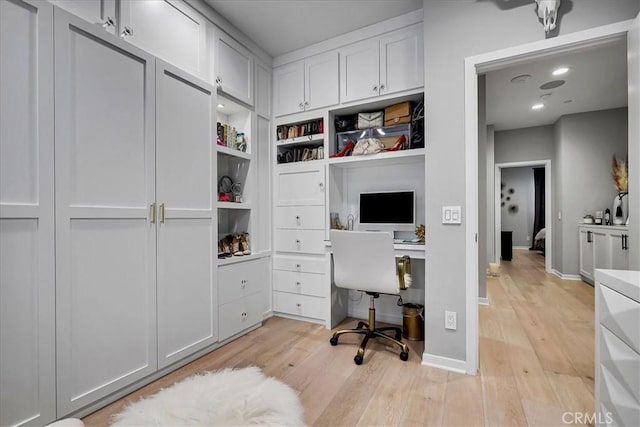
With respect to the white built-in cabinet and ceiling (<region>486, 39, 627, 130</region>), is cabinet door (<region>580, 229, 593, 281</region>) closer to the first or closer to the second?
the white built-in cabinet

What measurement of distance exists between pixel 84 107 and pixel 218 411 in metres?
1.70

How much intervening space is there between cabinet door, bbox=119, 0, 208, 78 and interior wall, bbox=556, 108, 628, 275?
5642 mm

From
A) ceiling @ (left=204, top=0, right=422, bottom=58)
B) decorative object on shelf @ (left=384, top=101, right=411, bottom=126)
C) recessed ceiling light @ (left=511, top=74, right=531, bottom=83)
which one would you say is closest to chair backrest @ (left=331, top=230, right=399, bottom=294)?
decorative object on shelf @ (left=384, top=101, right=411, bottom=126)

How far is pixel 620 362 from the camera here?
1171 mm

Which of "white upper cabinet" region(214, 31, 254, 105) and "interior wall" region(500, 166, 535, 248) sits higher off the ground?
"white upper cabinet" region(214, 31, 254, 105)

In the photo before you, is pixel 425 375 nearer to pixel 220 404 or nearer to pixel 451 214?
pixel 451 214

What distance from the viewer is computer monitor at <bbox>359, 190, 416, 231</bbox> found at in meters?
2.77

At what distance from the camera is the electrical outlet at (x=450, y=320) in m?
2.05

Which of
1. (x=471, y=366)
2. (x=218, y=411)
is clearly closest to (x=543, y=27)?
(x=471, y=366)

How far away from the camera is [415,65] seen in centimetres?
250

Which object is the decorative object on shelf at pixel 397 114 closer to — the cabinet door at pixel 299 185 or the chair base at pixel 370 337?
the cabinet door at pixel 299 185

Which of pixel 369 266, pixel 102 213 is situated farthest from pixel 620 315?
pixel 102 213

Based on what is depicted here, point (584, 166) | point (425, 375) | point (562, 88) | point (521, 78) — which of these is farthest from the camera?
point (584, 166)

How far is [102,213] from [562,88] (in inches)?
209
